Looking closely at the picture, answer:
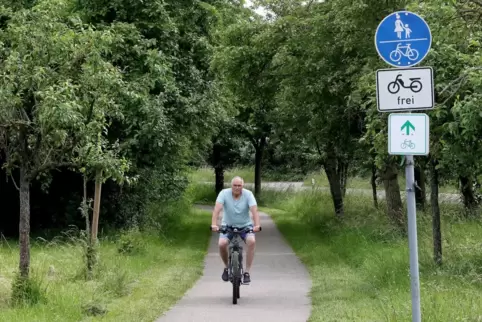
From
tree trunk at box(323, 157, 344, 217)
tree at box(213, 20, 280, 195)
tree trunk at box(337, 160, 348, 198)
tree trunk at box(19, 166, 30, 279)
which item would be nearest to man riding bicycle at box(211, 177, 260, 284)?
tree trunk at box(19, 166, 30, 279)

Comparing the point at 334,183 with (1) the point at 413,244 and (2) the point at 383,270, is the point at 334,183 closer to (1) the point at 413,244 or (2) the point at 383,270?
(2) the point at 383,270

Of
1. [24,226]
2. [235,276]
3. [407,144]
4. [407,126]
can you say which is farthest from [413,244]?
[24,226]

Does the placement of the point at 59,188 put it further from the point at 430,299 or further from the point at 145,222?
the point at 430,299

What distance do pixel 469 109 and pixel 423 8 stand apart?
5.65ft

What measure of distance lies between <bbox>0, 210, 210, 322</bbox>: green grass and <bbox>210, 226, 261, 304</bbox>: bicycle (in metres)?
0.93

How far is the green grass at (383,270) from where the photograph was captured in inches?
302

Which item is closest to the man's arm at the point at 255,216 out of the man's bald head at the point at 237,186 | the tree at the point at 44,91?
the man's bald head at the point at 237,186

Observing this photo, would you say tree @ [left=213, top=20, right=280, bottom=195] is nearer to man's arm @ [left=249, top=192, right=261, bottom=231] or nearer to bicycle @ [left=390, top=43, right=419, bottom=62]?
man's arm @ [left=249, top=192, right=261, bottom=231]

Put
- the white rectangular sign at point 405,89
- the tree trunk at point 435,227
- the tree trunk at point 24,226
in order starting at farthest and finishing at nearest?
the tree trunk at point 435,227, the tree trunk at point 24,226, the white rectangular sign at point 405,89

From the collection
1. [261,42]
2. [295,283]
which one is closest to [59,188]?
[261,42]

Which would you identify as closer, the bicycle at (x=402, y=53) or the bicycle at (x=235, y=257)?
the bicycle at (x=402, y=53)

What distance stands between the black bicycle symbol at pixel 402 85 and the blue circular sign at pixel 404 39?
8.8 inches

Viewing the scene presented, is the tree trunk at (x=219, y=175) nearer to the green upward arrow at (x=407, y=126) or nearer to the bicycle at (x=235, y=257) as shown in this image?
the bicycle at (x=235, y=257)

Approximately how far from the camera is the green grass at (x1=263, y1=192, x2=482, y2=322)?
7680 mm
